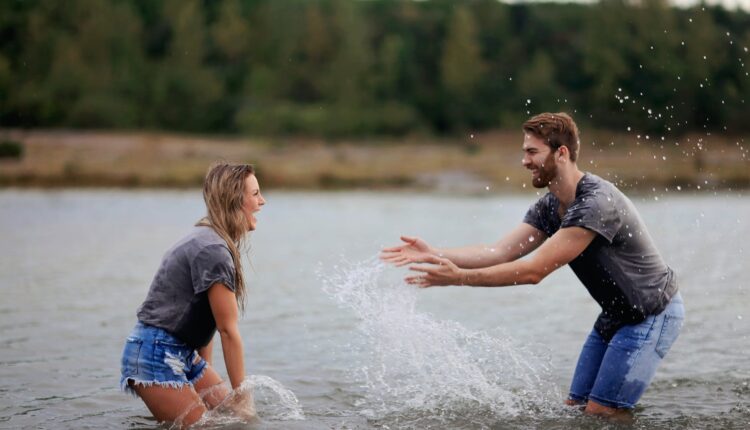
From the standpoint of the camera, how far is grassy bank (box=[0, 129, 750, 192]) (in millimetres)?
50906

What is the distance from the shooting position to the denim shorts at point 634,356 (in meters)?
6.89

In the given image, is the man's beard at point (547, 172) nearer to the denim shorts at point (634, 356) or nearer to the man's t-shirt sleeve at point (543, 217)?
the man's t-shirt sleeve at point (543, 217)

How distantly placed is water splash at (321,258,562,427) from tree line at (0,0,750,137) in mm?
59768

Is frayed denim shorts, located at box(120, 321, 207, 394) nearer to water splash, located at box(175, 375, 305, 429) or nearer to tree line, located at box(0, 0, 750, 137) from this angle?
water splash, located at box(175, 375, 305, 429)

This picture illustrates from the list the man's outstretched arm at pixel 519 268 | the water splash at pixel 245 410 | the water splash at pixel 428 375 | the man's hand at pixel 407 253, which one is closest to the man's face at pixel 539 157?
the man's outstretched arm at pixel 519 268

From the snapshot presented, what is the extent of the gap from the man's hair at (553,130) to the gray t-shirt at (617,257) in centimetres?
30

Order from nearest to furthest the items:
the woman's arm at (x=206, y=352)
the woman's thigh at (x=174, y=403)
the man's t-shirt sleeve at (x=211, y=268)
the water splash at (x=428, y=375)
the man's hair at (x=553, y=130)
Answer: the man's t-shirt sleeve at (x=211, y=268)
the woman's thigh at (x=174, y=403)
the man's hair at (x=553, y=130)
the woman's arm at (x=206, y=352)
the water splash at (x=428, y=375)

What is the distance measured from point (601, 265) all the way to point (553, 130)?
3.18ft

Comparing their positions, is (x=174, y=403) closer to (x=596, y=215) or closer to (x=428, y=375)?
(x=596, y=215)

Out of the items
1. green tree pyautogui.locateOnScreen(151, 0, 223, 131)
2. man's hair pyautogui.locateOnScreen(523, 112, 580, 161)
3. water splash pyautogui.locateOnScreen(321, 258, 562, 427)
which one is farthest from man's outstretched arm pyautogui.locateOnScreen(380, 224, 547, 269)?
green tree pyautogui.locateOnScreen(151, 0, 223, 131)

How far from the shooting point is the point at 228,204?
6406 mm

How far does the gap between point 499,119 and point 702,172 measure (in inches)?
1437

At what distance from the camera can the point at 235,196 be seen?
6.40 metres

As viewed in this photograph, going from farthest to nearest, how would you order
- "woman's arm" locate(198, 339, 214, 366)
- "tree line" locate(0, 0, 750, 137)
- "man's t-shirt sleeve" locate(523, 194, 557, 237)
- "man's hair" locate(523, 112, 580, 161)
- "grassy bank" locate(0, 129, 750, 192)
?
"tree line" locate(0, 0, 750, 137) → "grassy bank" locate(0, 129, 750, 192) → "man's t-shirt sleeve" locate(523, 194, 557, 237) → "woman's arm" locate(198, 339, 214, 366) → "man's hair" locate(523, 112, 580, 161)
